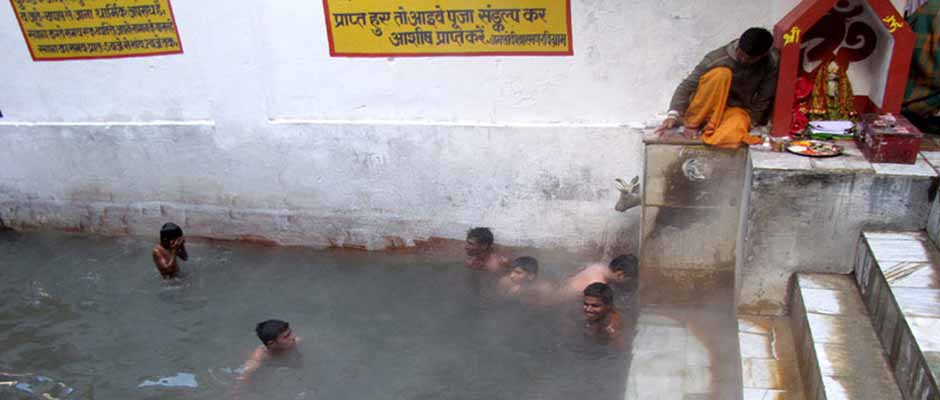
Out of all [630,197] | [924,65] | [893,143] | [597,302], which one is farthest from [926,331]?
[630,197]

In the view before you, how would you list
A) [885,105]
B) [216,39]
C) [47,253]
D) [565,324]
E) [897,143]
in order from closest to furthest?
[897,143] → [885,105] → [565,324] → [216,39] → [47,253]

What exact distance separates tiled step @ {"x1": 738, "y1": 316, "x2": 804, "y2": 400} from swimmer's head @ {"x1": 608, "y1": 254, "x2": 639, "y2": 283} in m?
1.25

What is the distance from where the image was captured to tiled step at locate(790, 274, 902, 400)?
11.6 feet

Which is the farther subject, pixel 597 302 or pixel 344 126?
pixel 344 126

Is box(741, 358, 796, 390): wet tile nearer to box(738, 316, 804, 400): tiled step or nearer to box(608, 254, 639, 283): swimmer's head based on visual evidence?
box(738, 316, 804, 400): tiled step

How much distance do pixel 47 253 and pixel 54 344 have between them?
7.08ft

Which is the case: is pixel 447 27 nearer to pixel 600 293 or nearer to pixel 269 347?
pixel 600 293

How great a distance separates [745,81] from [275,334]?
4225 mm

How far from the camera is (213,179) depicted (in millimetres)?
7520

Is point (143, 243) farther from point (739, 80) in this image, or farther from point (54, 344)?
point (739, 80)

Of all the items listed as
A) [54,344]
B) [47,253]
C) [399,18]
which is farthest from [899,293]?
[47,253]

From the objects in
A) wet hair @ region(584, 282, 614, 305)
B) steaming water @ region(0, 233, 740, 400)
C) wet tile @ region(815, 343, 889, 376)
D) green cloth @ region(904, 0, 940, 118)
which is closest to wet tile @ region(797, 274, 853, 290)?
wet tile @ region(815, 343, 889, 376)

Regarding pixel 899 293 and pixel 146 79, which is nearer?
pixel 899 293

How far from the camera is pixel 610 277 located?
6125 millimetres
